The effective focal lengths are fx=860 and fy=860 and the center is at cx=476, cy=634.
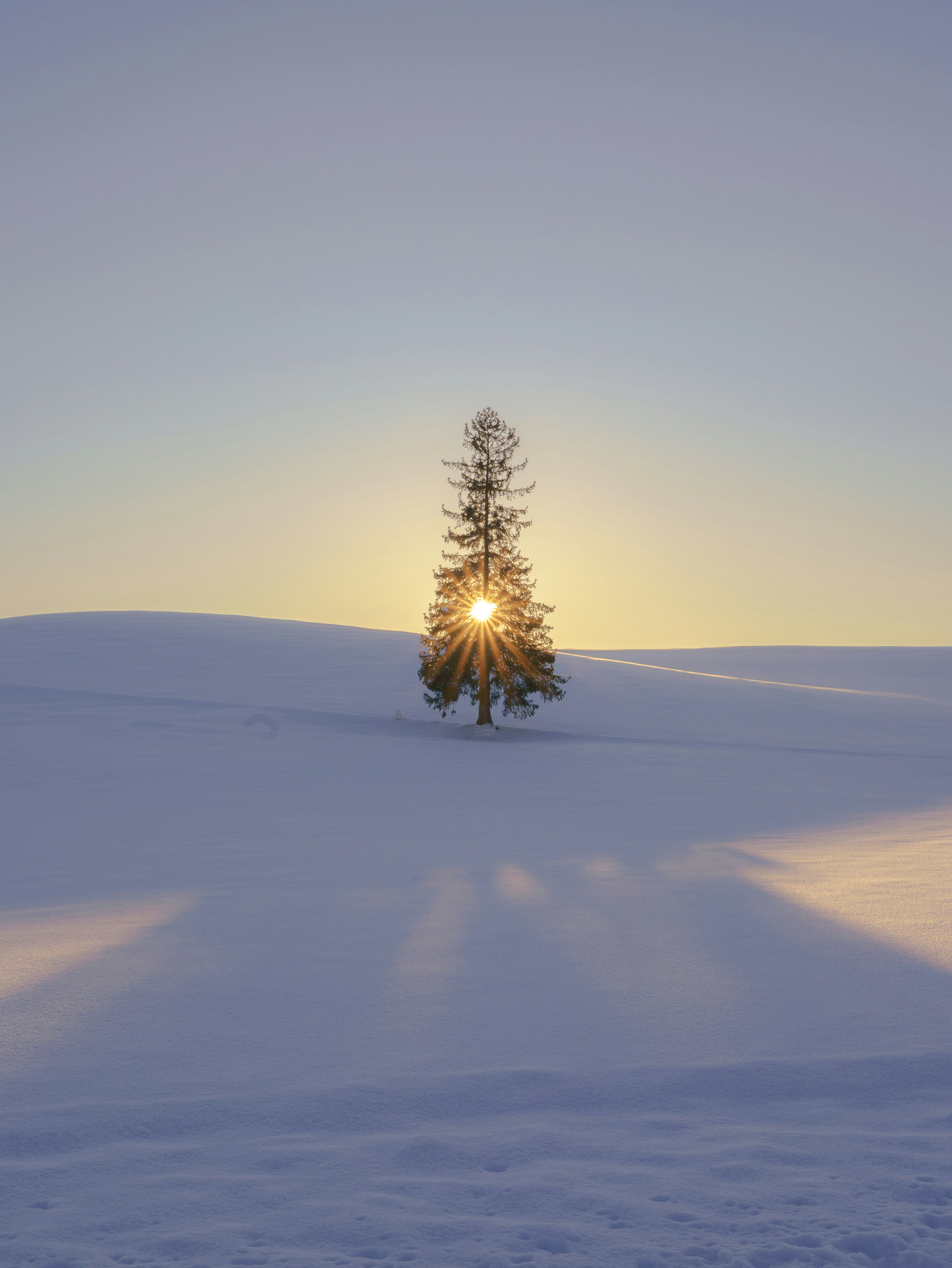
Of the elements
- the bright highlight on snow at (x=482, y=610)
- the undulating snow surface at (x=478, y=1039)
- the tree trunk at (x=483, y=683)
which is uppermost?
the bright highlight on snow at (x=482, y=610)

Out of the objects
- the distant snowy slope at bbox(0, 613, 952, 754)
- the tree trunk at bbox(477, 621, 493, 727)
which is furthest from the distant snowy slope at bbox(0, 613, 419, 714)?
the tree trunk at bbox(477, 621, 493, 727)

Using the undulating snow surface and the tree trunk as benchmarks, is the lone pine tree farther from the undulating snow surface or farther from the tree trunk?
the undulating snow surface

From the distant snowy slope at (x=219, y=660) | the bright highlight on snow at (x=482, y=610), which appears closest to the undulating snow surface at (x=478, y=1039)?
the bright highlight on snow at (x=482, y=610)

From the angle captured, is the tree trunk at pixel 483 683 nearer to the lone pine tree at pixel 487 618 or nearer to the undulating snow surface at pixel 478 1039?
the lone pine tree at pixel 487 618

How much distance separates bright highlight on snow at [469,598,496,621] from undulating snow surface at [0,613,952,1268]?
55.9 feet

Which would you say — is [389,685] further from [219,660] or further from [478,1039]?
[478,1039]

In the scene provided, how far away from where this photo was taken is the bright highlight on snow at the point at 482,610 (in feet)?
100

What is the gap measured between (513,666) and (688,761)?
31.1ft

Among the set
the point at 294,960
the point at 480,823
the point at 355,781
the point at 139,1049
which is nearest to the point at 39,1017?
the point at 139,1049

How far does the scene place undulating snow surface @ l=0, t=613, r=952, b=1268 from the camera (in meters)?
2.77

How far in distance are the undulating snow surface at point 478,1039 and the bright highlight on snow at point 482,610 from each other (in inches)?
670

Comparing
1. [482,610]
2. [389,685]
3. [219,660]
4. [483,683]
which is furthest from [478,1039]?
[219,660]

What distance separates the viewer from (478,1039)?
4.27 m

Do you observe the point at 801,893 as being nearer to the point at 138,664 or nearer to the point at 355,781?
the point at 355,781
